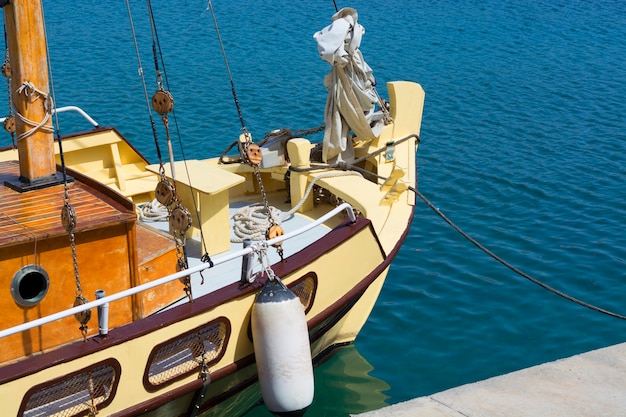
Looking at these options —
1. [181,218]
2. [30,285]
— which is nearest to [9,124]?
[30,285]

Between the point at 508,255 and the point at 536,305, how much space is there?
4.59 ft

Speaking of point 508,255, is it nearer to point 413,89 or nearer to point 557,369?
point 413,89

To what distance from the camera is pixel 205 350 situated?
7676 millimetres

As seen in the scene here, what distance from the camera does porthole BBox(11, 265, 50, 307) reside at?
6984 mm

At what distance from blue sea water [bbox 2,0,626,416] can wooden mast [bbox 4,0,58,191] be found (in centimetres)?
365

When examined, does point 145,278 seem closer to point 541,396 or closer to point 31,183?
point 31,183

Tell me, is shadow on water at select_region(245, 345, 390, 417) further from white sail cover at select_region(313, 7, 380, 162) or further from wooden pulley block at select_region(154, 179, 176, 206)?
white sail cover at select_region(313, 7, 380, 162)

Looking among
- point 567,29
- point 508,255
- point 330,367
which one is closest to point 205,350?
point 330,367

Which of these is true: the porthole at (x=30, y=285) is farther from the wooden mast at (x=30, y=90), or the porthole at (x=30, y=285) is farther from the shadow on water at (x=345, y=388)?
the shadow on water at (x=345, y=388)

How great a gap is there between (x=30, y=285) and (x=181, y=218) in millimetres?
1336

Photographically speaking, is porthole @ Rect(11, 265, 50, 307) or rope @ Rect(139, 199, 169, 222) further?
rope @ Rect(139, 199, 169, 222)

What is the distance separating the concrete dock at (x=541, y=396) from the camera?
22.6ft

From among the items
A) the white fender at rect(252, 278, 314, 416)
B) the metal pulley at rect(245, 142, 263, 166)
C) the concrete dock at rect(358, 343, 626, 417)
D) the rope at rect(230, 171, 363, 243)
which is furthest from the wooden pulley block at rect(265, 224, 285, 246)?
the concrete dock at rect(358, 343, 626, 417)

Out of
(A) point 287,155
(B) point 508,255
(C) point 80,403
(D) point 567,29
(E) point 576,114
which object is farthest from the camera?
(D) point 567,29
